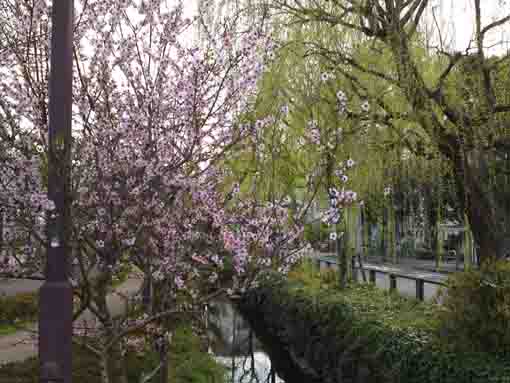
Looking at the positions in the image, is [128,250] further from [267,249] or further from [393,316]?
[393,316]

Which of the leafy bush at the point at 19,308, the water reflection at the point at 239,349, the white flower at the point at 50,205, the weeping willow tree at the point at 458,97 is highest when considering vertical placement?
the weeping willow tree at the point at 458,97

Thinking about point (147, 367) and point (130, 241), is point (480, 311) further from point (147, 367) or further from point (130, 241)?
point (147, 367)

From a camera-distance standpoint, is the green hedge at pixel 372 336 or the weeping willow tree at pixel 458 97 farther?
the weeping willow tree at pixel 458 97

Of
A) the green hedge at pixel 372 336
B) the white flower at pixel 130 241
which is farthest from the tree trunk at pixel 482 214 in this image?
the white flower at pixel 130 241

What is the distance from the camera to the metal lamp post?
10.3 ft

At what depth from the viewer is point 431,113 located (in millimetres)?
5676

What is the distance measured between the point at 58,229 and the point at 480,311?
3592mm

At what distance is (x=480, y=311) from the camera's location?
468 cm

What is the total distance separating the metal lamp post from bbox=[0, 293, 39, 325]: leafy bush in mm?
8692

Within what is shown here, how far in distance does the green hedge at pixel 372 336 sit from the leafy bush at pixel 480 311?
133 mm

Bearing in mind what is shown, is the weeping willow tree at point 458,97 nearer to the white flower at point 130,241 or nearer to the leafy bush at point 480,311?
the leafy bush at point 480,311

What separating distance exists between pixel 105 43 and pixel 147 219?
1365 mm

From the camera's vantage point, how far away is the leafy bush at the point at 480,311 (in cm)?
452

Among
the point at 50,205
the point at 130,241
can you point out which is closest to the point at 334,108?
the point at 130,241
